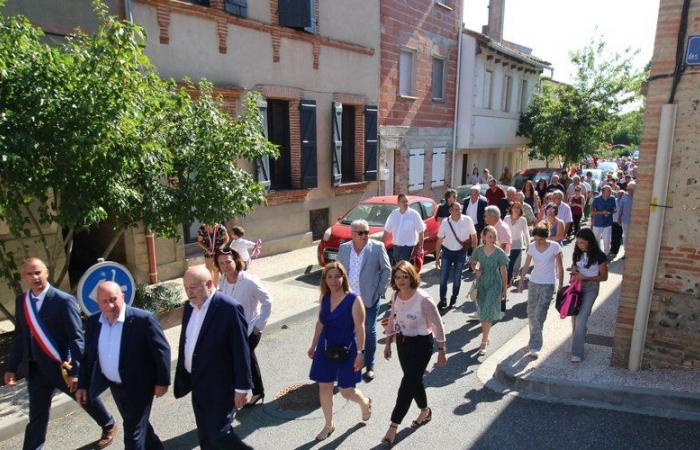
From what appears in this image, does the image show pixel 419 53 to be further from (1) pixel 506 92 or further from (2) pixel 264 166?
(2) pixel 264 166

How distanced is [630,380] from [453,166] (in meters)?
14.8

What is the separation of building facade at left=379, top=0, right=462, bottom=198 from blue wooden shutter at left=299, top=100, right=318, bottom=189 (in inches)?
130

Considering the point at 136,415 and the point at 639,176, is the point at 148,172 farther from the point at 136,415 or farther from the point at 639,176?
the point at 639,176

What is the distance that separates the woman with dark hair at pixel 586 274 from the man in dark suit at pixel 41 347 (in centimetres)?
490

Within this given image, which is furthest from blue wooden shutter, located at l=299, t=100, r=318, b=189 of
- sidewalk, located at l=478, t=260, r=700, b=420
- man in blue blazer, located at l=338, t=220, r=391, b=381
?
sidewalk, located at l=478, t=260, r=700, b=420

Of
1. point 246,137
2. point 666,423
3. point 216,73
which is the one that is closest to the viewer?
point 666,423

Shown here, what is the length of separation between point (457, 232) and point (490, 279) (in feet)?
5.12

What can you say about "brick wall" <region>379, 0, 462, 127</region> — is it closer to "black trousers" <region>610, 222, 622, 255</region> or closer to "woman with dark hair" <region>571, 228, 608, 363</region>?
"black trousers" <region>610, 222, 622, 255</region>

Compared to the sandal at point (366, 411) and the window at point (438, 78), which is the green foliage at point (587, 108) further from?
the sandal at point (366, 411)

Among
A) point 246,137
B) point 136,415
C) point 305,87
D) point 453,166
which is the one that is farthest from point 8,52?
point 453,166

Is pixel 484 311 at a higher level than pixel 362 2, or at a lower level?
lower

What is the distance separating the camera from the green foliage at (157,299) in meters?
7.08

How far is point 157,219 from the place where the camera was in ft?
20.9

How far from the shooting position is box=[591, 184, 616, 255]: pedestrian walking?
1034 centimetres
